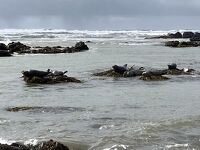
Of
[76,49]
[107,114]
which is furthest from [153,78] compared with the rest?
[76,49]

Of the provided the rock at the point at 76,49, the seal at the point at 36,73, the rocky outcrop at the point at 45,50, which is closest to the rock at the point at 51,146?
the seal at the point at 36,73

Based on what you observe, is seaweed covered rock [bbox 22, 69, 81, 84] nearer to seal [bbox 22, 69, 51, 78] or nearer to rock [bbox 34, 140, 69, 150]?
seal [bbox 22, 69, 51, 78]

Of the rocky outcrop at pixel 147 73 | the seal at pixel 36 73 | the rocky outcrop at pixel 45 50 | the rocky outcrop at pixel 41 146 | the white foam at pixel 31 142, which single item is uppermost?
the rocky outcrop at pixel 45 50

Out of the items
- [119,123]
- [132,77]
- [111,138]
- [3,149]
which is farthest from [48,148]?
[132,77]

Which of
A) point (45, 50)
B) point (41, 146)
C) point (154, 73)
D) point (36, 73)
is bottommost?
point (41, 146)

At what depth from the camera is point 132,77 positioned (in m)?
21.3

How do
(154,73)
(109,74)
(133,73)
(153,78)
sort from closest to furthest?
(153,78) → (154,73) → (133,73) → (109,74)

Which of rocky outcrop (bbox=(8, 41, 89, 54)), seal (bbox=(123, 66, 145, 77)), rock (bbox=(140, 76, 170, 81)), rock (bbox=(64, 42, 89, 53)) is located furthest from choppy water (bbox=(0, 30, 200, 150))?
rock (bbox=(64, 42, 89, 53))

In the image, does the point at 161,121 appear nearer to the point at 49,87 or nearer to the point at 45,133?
the point at 45,133

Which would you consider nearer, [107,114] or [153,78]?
[107,114]

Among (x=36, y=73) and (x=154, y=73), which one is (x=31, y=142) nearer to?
(x=36, y=73)

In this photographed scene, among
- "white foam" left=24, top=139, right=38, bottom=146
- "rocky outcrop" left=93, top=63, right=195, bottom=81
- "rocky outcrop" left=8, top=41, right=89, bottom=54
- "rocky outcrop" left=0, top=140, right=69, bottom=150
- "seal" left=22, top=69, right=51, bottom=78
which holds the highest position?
"rocky outcrop" left=8, top=41, right=89, bottom=54

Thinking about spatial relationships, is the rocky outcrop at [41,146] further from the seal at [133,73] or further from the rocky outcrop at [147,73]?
the seal at [133,73]

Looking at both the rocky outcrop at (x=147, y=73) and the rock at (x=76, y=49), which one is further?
the rock at (x=76, y=49)
